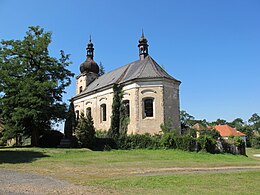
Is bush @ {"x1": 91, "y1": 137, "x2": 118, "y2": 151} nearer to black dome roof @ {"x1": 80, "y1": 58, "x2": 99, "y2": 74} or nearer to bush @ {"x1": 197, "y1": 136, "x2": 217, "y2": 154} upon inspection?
bush @ {"x1": 197, "y1": 136, "x2": 217, "y2": 154}

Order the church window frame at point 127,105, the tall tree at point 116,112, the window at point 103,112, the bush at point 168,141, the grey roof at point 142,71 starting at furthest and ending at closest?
the window at point 103,112 < the church window frame at point 127,105 < the tall tree at point 116,112 < the grey roof at point 142,71 < the bush at point 168,141

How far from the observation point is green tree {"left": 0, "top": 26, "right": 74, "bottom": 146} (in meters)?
24.2

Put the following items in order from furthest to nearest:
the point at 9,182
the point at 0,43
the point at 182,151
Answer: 1. the point at 0,43
2. the point at 182,151
3. the point at 9,182

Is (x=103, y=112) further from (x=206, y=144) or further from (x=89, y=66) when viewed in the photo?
(x=206, y=144)

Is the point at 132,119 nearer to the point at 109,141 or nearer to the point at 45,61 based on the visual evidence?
the point at 109,141

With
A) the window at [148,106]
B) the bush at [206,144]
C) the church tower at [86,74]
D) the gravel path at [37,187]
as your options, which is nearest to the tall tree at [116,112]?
the window at [148,106]

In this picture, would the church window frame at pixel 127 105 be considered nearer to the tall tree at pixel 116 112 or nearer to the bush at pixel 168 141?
the tall tree at pixel 116 112

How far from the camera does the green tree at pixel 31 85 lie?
24.2m

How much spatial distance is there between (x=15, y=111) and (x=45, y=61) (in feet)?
19.1

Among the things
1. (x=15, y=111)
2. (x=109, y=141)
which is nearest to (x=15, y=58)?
(x=15, y=111)

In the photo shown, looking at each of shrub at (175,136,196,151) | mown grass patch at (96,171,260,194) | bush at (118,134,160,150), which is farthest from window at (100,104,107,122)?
mown grass patch at (96,171,260,194)

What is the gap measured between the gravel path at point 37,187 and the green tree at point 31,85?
14.4 metres

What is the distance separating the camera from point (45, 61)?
26969 mm

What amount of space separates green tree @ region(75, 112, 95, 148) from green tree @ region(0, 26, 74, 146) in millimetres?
Result: 3184
